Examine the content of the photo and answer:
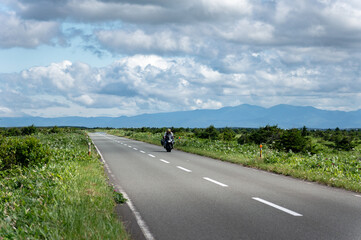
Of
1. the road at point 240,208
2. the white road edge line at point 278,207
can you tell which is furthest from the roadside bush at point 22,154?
the white road edge line at point 278,207

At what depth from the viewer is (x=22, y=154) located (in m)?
14.7

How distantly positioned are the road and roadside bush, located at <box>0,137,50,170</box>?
14.4ft

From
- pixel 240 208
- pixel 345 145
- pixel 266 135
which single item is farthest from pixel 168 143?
pixel 345 145

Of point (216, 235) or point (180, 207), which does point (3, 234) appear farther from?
point (180, 207)

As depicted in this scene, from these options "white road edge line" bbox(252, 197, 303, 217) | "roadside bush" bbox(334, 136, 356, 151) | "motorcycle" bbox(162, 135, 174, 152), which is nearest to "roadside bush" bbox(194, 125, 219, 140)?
"roadside bush" bbox(334, 136, 356, 151)

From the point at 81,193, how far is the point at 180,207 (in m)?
2.28

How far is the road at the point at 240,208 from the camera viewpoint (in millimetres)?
5750

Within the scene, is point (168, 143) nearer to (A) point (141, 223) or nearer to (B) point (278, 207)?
(B) point (278, 207)

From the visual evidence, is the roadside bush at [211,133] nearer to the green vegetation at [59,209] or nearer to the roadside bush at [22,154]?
the roadside bush at [22,154]

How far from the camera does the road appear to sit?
575 cm

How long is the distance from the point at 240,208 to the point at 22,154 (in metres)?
10.7

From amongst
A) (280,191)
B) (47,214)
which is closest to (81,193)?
(47,214)

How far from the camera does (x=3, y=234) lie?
16.4 feet

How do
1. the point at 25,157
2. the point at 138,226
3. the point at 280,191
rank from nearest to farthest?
the point at 138,226
the point at 280,191
the point at 25,157
